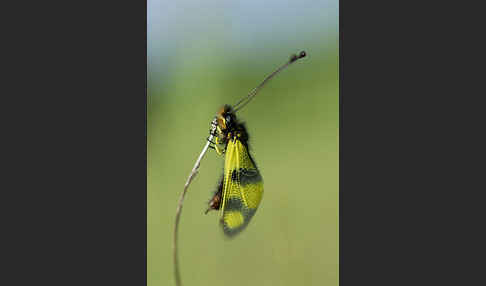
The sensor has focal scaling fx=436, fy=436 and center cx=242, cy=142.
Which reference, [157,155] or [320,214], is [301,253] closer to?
[320,214]

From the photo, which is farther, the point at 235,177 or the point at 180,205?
the point at 180,205

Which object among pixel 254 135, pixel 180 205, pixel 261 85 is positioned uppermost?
pixel 261 85

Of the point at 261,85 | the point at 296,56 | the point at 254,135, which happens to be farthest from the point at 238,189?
the point at 296,56

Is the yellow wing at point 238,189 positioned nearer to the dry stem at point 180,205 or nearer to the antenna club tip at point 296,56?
the dry stem at point 180,205

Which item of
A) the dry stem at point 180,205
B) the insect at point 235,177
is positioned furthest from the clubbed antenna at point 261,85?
the dry stem at point 180,205

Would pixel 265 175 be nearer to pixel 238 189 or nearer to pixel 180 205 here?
pixel 238 189

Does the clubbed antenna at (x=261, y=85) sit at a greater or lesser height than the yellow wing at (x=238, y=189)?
greater

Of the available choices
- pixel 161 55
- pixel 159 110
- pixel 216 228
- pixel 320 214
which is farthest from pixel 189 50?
pixel 320 214

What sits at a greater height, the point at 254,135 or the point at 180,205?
the point at 254,135
